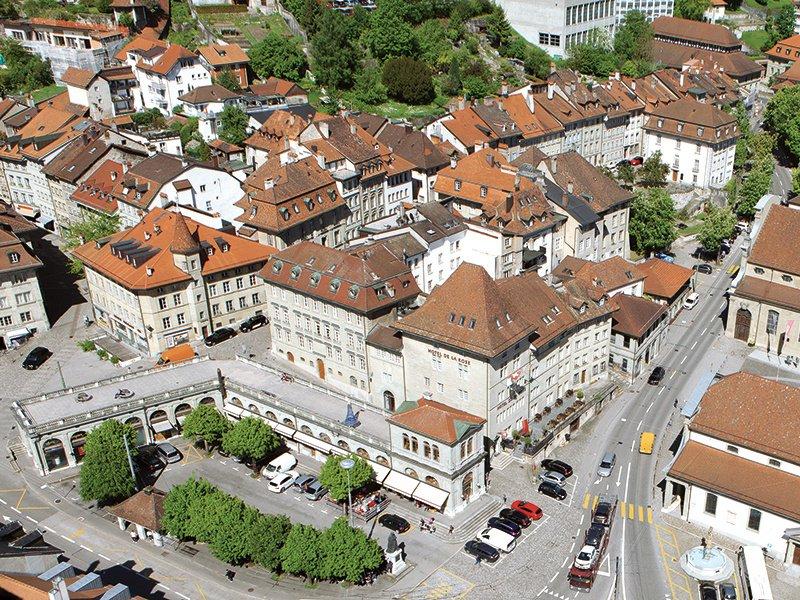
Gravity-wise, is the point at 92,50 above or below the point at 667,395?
above

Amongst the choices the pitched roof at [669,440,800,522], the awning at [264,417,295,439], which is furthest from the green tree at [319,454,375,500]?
the pitched roof at [669,440,800,522]

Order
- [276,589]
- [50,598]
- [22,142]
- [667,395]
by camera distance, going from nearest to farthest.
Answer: [50,598] → [276,589] → [667,395] → [22,142]

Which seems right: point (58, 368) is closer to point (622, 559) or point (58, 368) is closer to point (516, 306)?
point (516, 306)

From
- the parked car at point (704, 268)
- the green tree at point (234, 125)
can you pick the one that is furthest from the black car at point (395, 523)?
the green tree at point (234, 125)

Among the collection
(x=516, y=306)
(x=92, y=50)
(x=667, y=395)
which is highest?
(x=92, y=50)

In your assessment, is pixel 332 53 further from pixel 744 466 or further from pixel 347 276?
pixel 744 466

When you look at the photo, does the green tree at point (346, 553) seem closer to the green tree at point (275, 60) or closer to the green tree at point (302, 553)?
the green tree at point (302, 553)

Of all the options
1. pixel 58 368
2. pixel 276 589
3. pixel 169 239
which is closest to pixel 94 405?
pixel 58 368
